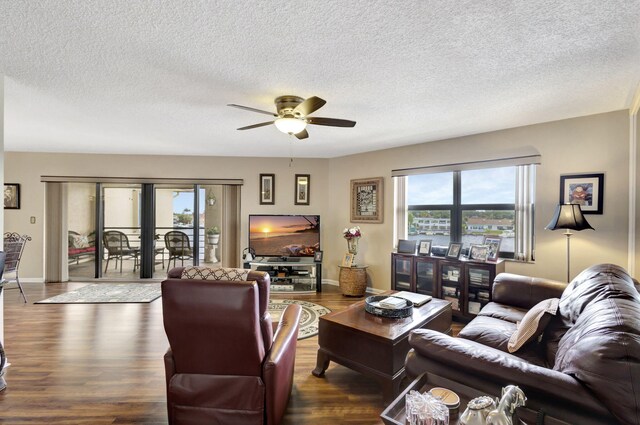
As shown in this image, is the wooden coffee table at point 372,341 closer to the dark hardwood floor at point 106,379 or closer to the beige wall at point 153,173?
the dark hardwood floor at point 106,379

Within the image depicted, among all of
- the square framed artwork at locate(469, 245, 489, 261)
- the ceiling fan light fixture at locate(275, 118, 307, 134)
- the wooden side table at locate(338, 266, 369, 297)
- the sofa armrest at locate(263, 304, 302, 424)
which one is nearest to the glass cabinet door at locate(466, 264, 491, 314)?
the square framed artwork at locate(469, 245, 489, 261)

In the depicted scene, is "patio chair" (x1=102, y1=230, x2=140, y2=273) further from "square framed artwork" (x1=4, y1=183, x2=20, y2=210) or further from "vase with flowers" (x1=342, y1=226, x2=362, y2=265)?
"vase with flowers" (x1=342, y1=226, x2=362, y2=265)

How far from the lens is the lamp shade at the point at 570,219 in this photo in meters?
2.81

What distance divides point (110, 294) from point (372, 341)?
14.4 feet

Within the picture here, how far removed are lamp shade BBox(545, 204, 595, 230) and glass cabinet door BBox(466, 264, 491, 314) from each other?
34.4 inches

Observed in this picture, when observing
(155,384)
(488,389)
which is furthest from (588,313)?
(155,384)

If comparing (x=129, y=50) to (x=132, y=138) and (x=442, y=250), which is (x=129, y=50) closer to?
(x=132, y=138)

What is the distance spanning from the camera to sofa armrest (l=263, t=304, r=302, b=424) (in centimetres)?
167

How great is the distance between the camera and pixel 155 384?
7.51ft

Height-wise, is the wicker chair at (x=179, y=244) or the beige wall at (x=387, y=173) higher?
the beige wall at (x=387, y=173)

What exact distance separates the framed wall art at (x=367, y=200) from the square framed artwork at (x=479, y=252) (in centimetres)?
152

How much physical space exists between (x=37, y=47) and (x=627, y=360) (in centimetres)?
343

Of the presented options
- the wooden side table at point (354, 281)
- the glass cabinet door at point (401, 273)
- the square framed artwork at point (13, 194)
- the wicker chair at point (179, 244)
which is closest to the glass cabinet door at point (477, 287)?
the glass cabinet door at point (401, 273)

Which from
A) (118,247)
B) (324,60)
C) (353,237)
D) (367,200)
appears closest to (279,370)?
(324,60)
